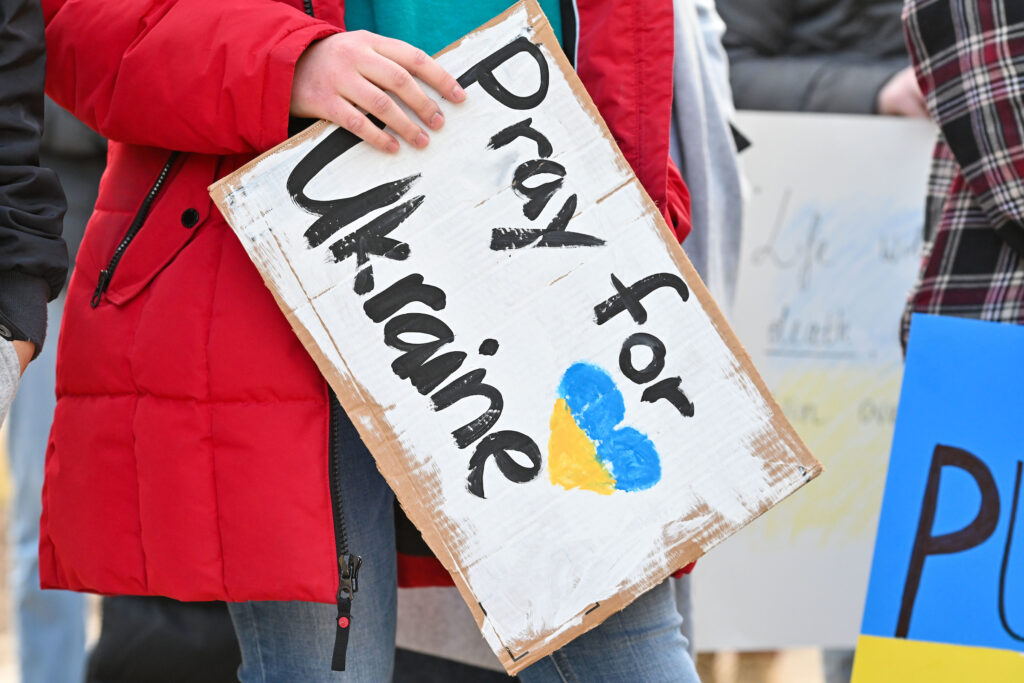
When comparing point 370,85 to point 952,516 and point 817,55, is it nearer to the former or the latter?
point 952,516

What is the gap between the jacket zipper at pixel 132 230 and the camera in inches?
38.9

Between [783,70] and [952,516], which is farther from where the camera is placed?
[783,70]

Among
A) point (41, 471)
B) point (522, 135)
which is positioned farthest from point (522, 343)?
point (41, 471)

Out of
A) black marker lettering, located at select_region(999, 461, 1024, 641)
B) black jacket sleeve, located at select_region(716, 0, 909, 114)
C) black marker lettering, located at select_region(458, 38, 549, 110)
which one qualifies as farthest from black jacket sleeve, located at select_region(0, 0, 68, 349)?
black jacket sleeve, located at select_region(716, 0, 909, 114)

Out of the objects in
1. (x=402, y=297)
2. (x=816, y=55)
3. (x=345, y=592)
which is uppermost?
(x=402, y=297)

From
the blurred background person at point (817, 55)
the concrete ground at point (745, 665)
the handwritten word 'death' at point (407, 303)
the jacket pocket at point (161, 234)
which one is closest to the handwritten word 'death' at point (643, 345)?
the handwritten word 'death' at point (407, 303)

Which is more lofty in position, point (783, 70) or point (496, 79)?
point (496, 79)

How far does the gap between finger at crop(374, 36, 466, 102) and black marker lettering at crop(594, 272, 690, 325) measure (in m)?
0.21

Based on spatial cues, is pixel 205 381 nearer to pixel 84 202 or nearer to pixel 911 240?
pixel 84 202

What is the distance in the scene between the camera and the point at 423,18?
1036 mm

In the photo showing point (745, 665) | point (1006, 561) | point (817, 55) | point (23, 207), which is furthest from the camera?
point (745, 665)

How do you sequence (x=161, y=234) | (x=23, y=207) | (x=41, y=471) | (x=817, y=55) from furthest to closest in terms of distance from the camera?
(x=817, y=55) < (x=41, y=471) < (x=161, y=234) < (x=23, y=207)

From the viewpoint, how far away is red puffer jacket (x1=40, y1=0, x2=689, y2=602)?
3.05 feet

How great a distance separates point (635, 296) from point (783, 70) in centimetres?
136
